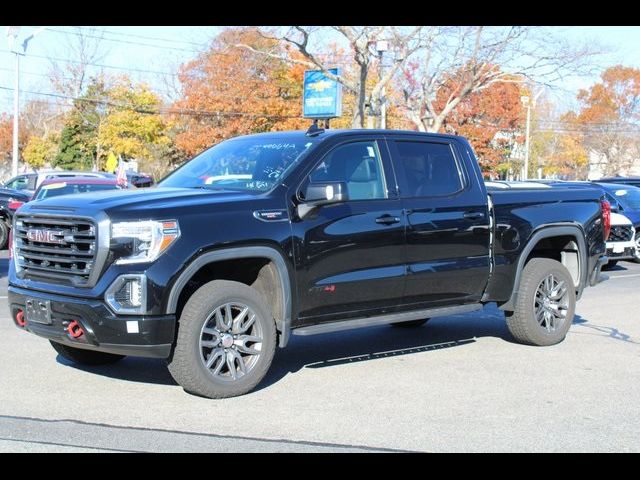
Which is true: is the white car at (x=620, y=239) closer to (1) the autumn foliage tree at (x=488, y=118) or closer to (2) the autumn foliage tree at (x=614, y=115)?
(1) the autumn foliage tree at (x=488, y=118)

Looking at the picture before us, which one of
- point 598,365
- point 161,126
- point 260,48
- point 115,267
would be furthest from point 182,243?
point 161,126

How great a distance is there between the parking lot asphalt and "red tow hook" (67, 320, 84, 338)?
495mm

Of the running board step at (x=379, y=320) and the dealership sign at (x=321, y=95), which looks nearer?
the running board step at (x=379, y=320)

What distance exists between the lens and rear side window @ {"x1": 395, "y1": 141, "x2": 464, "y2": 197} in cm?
752

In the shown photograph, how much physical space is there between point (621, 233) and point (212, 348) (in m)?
13.1

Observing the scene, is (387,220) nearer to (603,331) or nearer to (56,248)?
(56,248)

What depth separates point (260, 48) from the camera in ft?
135

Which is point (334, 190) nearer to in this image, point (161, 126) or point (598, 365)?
point (598, 365)

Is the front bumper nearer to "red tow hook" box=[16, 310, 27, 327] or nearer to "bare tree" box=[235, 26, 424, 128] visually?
"red tow hook" box=[16, 310, 27, 327]

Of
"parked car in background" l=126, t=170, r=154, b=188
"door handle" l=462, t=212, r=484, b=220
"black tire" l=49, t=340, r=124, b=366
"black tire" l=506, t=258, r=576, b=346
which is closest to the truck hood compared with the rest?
"black tire" l=49, t=340, r=124, b=366

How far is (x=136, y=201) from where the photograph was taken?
20.0ft

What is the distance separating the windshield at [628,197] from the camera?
19181mm

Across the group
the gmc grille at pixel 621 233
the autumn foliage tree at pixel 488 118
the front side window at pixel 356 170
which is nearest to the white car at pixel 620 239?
the gmc grille at pixel 621 233

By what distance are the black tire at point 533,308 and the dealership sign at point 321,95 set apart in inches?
1057
